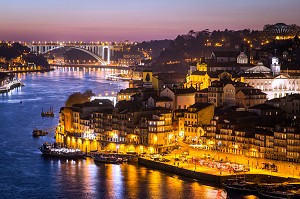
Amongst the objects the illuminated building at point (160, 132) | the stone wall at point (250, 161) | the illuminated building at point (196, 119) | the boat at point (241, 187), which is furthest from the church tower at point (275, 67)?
the boat at point (241, 187)

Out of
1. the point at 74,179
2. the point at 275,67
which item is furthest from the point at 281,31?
the point at 74,179

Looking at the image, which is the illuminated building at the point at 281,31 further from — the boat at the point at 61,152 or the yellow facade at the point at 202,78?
the boat at the point at 61,152

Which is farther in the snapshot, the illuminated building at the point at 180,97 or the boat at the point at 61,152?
the illuminated building at the point at 180,97

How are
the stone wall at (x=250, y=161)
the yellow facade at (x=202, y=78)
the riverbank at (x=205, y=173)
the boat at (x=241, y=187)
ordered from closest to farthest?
the boat at (x=241, y=187) < the riverbank at (x=205, y=173) < the stone wall at (x=250, y=161) < the yellow facade at (x=202, y=78)

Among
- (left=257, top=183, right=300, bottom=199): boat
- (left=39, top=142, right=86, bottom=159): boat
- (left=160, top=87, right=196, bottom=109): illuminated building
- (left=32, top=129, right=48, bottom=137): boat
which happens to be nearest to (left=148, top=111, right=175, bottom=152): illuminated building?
(left=39, top=142, right=86, bottom=159): boat

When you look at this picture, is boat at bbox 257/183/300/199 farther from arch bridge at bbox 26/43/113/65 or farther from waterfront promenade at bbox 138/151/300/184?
arch bridge at bbox 26/43/113/65

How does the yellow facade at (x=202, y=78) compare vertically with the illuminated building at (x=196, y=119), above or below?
above

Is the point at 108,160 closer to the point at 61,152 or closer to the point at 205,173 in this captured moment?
the point at 61,152

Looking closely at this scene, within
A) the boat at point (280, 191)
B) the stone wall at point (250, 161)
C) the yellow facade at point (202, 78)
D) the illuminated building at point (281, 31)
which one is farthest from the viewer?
the illuminated building at point (281, 31)

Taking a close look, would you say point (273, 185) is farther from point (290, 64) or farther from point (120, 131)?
point (290, 64)
